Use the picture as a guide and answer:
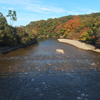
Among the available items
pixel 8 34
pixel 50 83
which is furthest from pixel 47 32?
pixel 50 83

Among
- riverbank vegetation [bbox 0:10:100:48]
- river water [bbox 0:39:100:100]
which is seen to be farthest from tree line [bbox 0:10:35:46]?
river water [bbox 0:39:100:100]

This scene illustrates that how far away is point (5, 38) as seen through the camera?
108 ft

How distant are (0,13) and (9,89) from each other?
31.0m

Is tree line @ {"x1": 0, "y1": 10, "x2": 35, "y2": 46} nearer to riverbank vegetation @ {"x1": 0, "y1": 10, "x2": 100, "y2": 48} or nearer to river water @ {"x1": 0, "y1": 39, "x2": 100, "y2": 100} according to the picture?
riverbank vegetation @ {"x1": 0, "y1": 10, "x2": 100, "y2": 48}

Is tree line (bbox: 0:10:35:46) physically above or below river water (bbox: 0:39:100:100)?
above

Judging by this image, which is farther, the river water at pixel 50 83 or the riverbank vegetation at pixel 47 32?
the riverbank vegetation at pixel 47 32

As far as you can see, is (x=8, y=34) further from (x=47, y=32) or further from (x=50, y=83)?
(x=47, y=32)

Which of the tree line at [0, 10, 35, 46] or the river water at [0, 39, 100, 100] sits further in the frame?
the tree line at [0, 10, 35, 46]

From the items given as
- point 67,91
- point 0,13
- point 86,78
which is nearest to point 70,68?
point 86,78

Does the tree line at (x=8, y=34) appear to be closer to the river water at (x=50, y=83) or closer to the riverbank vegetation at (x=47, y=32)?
the riverbank vegetation at (x=47, y=32)

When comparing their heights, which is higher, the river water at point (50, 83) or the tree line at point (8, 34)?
the tree line at point (8, 34)

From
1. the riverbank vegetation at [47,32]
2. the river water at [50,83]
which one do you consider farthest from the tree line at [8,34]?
the river water at [50,83]

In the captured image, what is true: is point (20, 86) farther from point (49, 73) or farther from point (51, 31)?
point (51, 31)

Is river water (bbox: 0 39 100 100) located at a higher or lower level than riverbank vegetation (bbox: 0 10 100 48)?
lower
